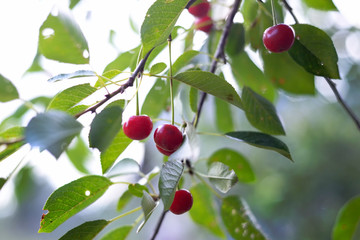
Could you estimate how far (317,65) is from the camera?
67 cm

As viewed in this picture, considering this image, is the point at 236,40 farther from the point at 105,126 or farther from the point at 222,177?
the point at 105,126

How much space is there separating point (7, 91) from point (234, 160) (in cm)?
62

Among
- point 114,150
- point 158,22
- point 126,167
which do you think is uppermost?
point 158,22

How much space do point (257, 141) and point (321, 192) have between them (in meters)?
4.36

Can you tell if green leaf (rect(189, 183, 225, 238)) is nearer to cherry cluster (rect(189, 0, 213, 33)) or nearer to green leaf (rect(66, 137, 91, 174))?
green leaf (rect(66, 137, 91, 174))

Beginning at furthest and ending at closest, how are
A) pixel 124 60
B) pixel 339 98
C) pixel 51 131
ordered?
pixel 124 60 → pixel 339 98 → pixel 51 131

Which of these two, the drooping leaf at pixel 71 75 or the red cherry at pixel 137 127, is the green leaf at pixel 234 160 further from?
the drooping leaf at pixel 71 75

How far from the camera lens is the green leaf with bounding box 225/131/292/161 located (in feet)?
2.15

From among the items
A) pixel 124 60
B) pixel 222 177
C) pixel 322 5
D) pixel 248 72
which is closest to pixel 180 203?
pixel 222 177

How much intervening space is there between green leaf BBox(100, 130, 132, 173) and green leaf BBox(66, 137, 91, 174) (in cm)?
45

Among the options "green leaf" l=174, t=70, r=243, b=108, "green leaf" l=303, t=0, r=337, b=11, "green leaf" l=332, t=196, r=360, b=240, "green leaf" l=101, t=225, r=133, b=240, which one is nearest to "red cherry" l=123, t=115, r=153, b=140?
"green leaf" l=174, t=70, r=243, b=108

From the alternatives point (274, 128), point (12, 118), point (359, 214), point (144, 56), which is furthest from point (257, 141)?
point (12, 118)

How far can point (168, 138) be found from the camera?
592 millimetres

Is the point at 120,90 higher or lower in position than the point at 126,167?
higher
